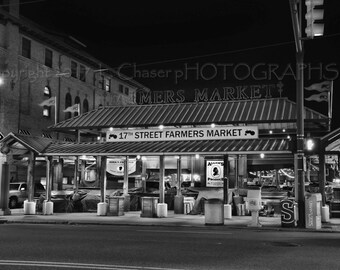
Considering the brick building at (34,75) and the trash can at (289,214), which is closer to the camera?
the trash can at (289,214)

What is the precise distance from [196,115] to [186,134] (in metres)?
2.32

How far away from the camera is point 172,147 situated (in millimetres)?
22641

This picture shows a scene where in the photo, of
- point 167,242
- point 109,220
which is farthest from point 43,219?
point 167,242

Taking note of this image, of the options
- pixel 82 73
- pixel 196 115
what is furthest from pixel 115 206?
pixel 82 73

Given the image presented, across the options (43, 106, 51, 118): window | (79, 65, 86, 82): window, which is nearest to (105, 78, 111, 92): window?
(79, 65, 86, 82): window

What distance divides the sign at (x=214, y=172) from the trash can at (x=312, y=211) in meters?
12.2

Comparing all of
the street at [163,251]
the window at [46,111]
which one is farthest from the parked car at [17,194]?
the street at [163,251]

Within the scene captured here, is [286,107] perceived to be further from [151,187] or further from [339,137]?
[151,187]

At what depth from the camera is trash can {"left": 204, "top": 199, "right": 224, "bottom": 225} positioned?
61.9ft

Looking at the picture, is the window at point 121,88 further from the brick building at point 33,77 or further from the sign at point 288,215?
the sign at point 288,215

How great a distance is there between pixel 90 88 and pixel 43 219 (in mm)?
33834

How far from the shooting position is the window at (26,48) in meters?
41.2

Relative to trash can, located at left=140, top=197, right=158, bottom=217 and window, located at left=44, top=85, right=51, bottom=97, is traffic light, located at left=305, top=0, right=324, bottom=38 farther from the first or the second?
window, located at left=44, top=85, right=51, bottom=97

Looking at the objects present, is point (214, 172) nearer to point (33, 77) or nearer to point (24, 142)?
point (24, 142)
